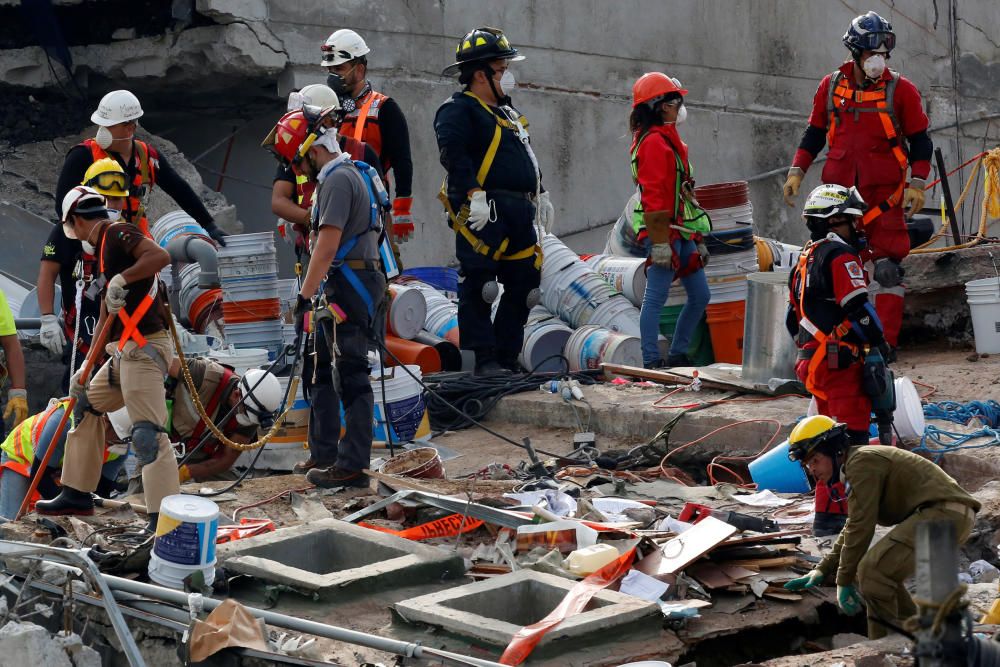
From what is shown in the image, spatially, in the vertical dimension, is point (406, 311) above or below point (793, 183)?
below

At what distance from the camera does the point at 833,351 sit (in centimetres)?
643

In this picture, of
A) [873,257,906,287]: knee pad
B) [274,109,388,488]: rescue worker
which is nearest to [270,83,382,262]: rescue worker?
[274,109,388,488]: rescue worker

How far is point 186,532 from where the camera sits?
222 inches

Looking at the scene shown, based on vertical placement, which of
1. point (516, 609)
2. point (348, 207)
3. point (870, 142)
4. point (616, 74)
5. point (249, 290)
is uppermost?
point (616, 74)

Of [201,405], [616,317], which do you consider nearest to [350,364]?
[201,405]

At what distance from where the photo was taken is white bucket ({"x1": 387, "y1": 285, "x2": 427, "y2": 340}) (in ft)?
33.7

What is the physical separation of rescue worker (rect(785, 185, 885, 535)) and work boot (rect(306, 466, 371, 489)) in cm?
240

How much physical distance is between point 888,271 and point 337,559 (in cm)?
445

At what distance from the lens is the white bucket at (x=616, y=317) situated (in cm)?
1132

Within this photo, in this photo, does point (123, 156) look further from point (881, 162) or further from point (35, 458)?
point (881, 162)

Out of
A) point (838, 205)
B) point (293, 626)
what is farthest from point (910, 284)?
point (293, 626)

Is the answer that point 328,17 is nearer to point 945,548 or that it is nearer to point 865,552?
point 865,552

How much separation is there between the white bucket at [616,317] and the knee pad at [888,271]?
2.62 m

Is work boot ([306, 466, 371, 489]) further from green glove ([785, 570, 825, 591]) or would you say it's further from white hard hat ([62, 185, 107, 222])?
green glove ([785, 570, 825, 591])
